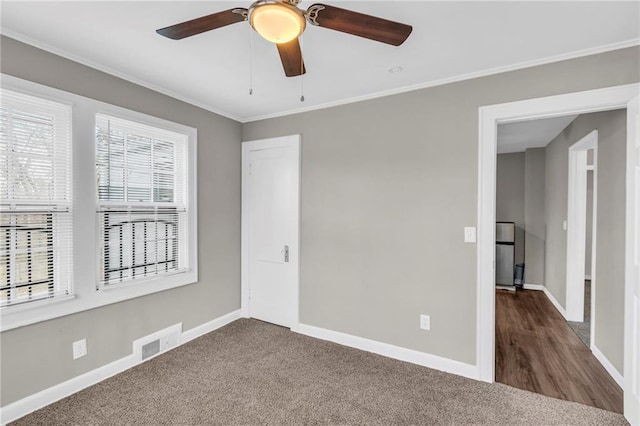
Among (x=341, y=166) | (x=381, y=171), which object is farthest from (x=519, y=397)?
(x=341, y=166)

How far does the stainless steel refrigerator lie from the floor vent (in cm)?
500

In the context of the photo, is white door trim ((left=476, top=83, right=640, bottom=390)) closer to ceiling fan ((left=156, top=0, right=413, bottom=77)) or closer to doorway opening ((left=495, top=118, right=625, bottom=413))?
doorway opening ((left=495, top=118, right=625, bottom=413))

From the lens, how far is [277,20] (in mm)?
1232

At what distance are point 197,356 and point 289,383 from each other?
981 mm

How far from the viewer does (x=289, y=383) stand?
7.95 feet

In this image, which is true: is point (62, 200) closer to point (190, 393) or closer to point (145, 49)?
point (145, 49)

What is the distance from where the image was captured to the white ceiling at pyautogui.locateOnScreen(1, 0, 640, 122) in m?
1.72

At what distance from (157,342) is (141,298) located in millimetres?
454

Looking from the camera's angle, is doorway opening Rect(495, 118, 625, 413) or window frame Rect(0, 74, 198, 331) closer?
window frame Rect(0, 74, 198, 331)

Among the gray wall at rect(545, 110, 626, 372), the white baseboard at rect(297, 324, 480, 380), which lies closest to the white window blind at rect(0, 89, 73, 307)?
the white baseboard at rect(297, 324, 480, 380)

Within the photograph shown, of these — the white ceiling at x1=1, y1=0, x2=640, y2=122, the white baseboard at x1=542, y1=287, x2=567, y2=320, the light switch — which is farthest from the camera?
the white baseboard at x1=542, y1=287, x2=567, y2=320

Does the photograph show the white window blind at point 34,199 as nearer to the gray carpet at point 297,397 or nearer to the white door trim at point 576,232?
the gray carpet at point 297,397

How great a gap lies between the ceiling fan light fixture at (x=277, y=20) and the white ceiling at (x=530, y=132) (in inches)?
121

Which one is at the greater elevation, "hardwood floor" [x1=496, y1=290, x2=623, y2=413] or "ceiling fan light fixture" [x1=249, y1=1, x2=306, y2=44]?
"ceiling fan light fixture" [x1=249, y1=1, x2=306, y2=44]
